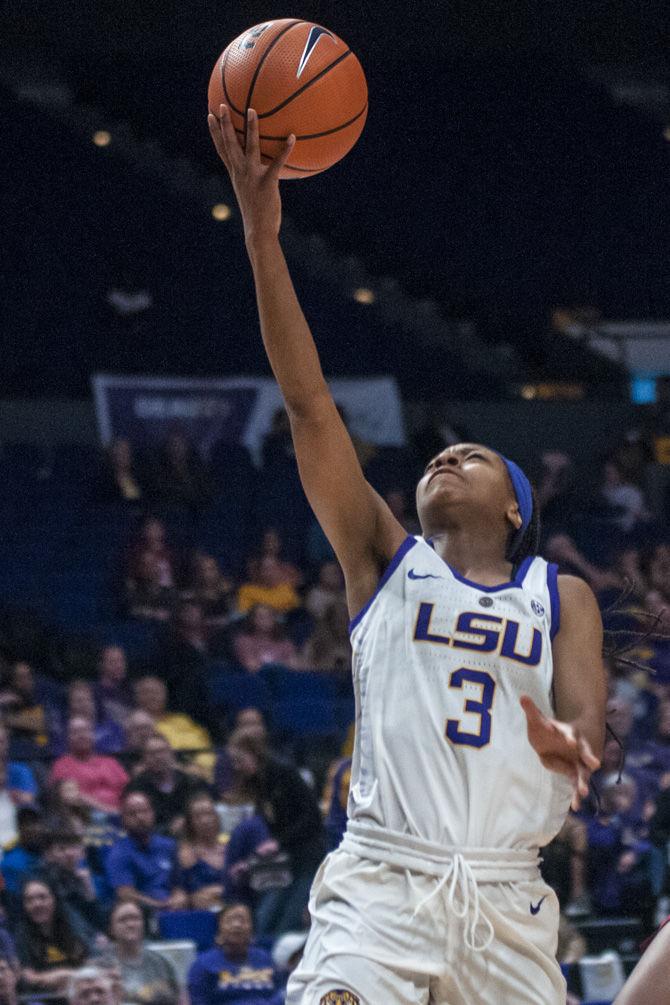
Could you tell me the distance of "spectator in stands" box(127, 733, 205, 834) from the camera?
7219mm

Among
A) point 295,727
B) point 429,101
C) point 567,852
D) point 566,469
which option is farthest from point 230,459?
point 429,101

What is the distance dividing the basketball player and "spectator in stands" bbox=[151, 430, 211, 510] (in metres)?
→ 7.70

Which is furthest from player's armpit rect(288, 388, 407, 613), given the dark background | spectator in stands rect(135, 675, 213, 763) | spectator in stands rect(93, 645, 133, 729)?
the dark background

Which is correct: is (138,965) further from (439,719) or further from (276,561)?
(276,561)

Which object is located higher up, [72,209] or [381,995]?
[72,209]

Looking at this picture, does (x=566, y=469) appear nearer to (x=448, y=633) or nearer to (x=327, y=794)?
(x=327, y=794)

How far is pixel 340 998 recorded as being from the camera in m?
2.84

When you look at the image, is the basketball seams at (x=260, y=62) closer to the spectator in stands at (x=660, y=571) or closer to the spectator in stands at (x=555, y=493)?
the spectator in stands at (x=660, y=571)

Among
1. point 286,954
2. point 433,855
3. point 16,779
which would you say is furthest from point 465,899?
point 16,779

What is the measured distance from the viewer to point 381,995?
283 centimetres

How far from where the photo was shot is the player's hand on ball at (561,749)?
2682mm

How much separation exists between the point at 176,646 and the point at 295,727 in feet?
3.02

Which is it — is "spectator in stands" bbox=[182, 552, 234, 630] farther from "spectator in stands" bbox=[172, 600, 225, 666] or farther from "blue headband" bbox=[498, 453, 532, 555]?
"blue headband" bbox=[498, 453, 532, 555]

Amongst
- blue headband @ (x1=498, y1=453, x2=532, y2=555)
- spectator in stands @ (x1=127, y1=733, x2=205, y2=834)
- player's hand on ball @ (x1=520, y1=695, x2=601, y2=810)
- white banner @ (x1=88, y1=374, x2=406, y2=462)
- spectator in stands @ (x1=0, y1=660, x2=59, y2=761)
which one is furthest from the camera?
white banner @ (x1=88, y1=374, x2=406, y2=462)
